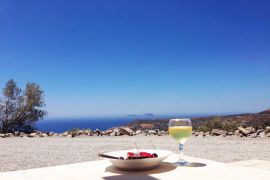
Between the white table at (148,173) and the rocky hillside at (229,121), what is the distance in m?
12.0

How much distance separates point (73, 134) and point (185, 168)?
11.8m

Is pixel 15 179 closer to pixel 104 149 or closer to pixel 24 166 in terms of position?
pixel 24 166

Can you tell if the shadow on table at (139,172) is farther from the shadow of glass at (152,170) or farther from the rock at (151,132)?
the rock at (151,132)

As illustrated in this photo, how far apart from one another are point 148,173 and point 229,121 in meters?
13.1

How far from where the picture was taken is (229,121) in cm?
1452

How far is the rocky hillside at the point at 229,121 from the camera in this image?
1395 cm

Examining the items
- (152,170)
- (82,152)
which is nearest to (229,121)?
(82,152)

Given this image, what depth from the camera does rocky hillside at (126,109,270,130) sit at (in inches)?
549

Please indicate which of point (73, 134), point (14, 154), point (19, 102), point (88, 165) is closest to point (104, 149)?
point (14, 154)

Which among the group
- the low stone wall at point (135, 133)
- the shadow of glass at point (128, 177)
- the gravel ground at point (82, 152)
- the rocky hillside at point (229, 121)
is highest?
the rocky hillside at point (229, 121)

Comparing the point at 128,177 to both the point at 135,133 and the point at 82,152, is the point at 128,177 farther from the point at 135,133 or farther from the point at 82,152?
the point at 135,133

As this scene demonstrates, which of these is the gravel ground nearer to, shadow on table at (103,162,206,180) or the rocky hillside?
the rocky hillside

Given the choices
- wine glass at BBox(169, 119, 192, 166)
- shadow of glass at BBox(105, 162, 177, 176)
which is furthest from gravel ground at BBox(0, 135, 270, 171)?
wine glass at BBox(169, 119, 192, 166)

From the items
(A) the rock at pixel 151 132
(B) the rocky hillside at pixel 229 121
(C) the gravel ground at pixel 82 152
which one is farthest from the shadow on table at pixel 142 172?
(B) the rocky hillside at pixel 229 121
